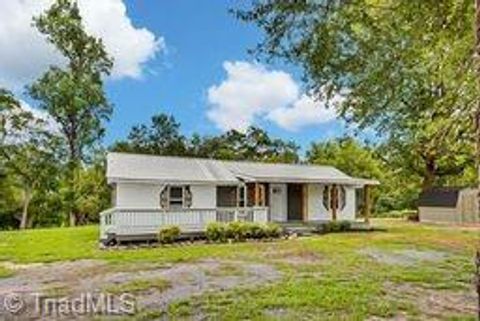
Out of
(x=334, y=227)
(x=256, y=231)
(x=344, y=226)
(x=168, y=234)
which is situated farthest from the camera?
(x=344, y=226)

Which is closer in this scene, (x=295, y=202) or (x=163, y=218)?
(x=163, y=218)

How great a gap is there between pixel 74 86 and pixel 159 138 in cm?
1237

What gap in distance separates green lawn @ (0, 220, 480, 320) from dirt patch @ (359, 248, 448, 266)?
0.83 feet

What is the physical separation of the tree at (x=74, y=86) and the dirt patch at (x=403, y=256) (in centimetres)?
2612

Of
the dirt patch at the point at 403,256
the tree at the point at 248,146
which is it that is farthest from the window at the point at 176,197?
the tree at the point at 248,146

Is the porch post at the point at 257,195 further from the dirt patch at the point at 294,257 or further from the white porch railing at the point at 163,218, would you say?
the dirt patch at the point at 294,257

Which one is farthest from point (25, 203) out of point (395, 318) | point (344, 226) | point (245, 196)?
point (395, 318)

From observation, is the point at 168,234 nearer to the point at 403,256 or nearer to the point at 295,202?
the point at 403,256

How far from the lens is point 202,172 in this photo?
27391 millimetres

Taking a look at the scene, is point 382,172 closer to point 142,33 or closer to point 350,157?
point 350,157

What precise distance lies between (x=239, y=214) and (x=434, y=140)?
20611mm

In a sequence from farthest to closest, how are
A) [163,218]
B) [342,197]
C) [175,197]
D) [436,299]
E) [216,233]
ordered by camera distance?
1. [342,197]
2. [175,197]
3. [163,218]
4. [216,233]
5. [436,299]

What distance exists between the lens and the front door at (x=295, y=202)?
30.6 m

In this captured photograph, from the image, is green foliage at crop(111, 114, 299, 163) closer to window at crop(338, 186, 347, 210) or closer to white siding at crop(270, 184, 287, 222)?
window at crop(338, 186, 347, 210)
